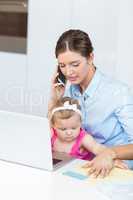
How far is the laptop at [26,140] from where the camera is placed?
106 centimetres

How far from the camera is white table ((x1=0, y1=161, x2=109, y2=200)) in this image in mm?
1013

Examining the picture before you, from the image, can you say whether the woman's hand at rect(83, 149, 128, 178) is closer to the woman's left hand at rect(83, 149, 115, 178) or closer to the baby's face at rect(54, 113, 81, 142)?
the woman's left hand at rect(83, 149, 115, 178)

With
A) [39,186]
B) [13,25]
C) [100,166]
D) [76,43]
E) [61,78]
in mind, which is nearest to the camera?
[39,186]

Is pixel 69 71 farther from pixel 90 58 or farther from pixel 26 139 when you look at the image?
pixel 26 139

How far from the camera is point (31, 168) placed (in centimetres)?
119

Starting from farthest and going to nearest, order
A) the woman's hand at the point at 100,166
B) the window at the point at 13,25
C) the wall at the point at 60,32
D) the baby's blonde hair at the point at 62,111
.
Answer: the window at the point at 13,25
the wall at the point at 60,32
the baby's blonde hair at the point at 62,111
the woman's hand at the point at 100,166

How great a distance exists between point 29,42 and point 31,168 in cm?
68

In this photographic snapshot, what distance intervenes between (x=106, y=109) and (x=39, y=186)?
53 centimetres

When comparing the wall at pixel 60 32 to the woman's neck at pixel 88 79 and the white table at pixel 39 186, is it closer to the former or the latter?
the woman's neck at pixel 88 79

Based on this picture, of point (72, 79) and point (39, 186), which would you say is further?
point (72, 79)

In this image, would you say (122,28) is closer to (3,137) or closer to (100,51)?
(100,51)

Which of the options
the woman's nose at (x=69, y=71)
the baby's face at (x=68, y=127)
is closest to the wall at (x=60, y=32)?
the woman's nose at (x=69, y=71)

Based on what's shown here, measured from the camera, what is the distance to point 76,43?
1492mm

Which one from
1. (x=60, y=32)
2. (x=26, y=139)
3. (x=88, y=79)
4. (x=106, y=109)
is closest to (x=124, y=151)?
(x=106, y=109)
